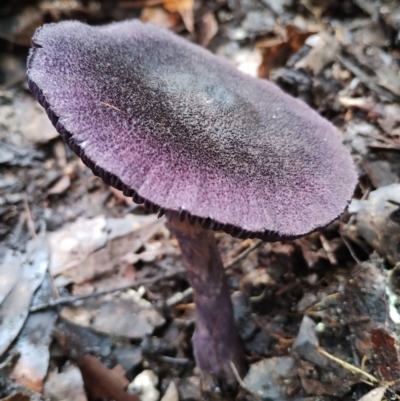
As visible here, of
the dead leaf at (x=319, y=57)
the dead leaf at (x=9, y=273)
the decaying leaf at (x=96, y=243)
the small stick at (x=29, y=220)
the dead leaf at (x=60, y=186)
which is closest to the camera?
the dead leaf at (x=9, y=273)

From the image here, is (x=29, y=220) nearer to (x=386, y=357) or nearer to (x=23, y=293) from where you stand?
(x=23, y=293)

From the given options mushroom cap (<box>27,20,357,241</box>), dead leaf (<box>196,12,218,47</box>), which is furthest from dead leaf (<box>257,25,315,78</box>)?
mushroom cap (<box>27,20,357,241</box>)

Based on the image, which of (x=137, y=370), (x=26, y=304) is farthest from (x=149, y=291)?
(x=26, y=304)

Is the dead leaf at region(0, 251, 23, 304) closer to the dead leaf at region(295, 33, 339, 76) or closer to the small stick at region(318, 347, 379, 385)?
the small stick at region(318, 347, 379, 385)

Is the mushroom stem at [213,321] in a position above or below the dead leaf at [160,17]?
below

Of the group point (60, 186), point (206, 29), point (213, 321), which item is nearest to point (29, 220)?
point (60, 186)

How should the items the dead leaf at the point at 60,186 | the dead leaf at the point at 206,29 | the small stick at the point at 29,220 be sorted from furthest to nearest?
the dead leaf at the point at 206,29
the dead leaf at the point at 60,186
the small stick at the point at 29,220

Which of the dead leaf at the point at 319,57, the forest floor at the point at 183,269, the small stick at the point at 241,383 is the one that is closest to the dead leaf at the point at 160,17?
the forest floor at the point at 183,269

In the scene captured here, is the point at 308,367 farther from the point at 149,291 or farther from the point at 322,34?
the point at 322,34

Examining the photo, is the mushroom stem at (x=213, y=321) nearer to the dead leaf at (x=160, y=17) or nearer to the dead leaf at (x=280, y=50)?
the dead leaf at (x=280, y=50)
